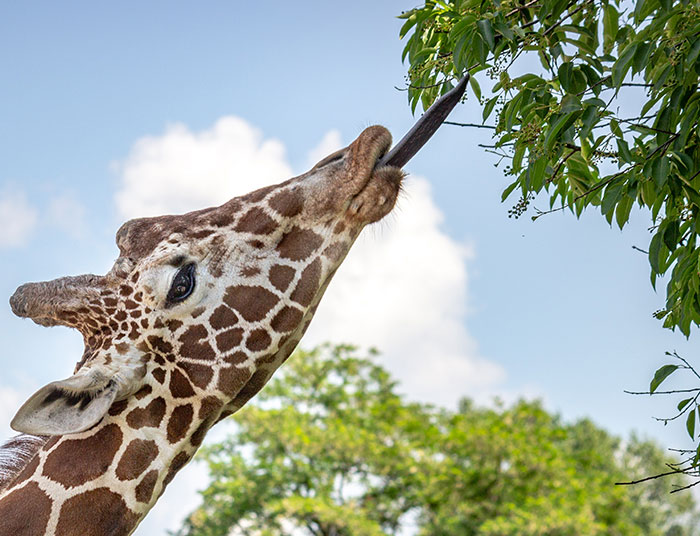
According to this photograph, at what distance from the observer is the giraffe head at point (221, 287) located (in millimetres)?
2867

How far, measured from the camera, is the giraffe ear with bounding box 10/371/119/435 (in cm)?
252

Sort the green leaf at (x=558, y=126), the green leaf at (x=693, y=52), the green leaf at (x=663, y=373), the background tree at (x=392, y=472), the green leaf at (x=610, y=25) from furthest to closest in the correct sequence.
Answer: the background tree at (x=392, y=472), the green leaf at (x=610, y=25), the green leaf at (x=663, y=373), the green leaf at (x=558, y=126), the green leaf at (x=693, y=52)

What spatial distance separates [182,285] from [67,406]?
60 centimetres

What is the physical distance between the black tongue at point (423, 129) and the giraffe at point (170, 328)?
6cm

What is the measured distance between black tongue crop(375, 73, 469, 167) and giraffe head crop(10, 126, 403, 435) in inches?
2.2

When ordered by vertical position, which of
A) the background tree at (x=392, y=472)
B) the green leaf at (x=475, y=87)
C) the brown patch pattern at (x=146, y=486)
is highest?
the background tree at (x=392, y=472)

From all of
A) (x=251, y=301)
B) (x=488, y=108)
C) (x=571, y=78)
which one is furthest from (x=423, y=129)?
(x=251, y=301)

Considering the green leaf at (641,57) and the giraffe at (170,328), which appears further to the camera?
the giraffe at (170,328)

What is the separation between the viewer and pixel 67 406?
8.54 ft

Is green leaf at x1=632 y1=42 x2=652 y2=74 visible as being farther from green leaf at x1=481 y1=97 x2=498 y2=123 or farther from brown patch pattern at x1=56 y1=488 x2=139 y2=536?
brown patch pattern at x1=56 y1=488 x2=139 y2=536

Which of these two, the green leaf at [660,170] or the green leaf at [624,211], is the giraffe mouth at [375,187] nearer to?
the green leaf at [624,211]

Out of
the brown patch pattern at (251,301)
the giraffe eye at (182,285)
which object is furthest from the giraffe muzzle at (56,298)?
the brown patch pattern at (251,301)

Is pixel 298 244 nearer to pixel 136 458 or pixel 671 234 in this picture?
pixel 136 458

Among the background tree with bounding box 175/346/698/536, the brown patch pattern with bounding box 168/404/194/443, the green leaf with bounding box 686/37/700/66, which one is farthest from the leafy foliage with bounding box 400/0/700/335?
the background tree with bounding box 175/346/698/536
